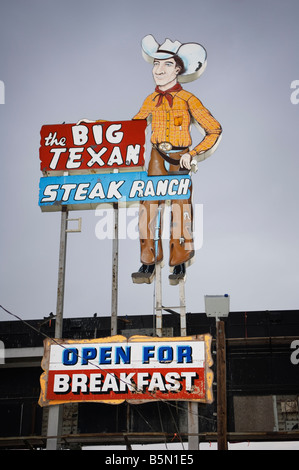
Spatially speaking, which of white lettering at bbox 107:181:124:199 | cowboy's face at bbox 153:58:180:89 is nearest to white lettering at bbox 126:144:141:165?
white lettering at bbox 107:181:124:199

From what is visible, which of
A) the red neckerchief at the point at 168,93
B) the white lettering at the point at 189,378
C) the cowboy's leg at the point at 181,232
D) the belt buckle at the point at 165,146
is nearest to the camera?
the white lettering at the point at 189,378

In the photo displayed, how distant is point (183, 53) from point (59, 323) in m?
9.58

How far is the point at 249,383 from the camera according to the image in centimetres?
2258

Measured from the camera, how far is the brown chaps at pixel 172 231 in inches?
757

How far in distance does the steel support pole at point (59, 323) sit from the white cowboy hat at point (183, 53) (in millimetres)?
5929

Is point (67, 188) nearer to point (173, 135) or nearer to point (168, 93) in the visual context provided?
point (173, 135)

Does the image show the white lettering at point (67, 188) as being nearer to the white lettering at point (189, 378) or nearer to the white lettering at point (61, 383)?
the white lettering at point (61, 383)

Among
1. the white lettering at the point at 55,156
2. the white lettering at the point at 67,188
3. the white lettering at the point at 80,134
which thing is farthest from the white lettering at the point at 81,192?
the white lettering at the point at 80,134

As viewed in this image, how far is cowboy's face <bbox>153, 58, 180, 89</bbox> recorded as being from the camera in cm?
2116

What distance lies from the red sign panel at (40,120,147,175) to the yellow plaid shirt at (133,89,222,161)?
1.80 ft

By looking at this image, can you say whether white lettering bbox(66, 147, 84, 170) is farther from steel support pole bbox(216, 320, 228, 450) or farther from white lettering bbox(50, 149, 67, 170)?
steel support pole bbox(216, 320, 228, 450)
